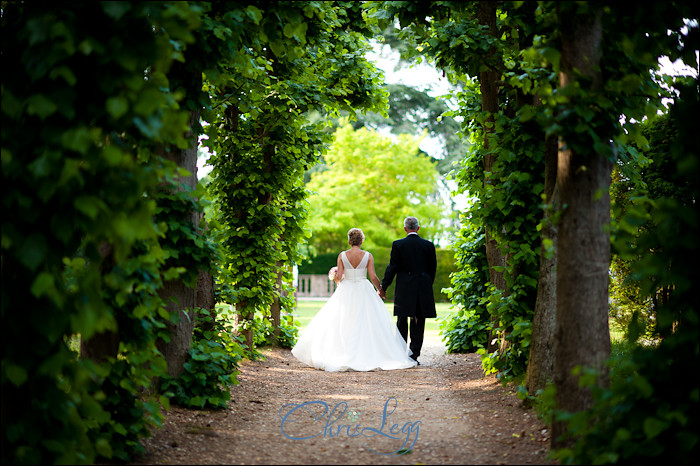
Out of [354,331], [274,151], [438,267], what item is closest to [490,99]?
[274,151]

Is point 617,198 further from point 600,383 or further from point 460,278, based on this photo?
point 600,383

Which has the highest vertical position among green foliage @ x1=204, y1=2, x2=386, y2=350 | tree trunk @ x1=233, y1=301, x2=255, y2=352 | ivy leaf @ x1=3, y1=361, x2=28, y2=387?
green foliage @ x1=204, y1=2, x2=386, y2=350

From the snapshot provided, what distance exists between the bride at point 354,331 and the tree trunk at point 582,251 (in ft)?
17.7

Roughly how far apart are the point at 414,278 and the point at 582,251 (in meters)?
5.81

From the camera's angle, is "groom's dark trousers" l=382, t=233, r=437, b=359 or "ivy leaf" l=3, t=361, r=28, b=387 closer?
"ivy leaf" l=3, t=361, r=28, b=387

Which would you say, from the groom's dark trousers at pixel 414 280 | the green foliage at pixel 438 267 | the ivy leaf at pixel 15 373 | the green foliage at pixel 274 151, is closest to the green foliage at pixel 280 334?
the green foliage at pixel 274 151

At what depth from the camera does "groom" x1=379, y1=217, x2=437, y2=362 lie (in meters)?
10.0

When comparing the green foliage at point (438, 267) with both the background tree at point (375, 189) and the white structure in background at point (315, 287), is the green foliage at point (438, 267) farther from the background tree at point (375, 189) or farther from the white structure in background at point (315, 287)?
the white structure in background at point (315, 287)

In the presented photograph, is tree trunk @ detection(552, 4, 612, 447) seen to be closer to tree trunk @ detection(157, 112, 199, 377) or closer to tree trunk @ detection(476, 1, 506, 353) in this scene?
tree trunk @ detection(476, 1, 506, 353)

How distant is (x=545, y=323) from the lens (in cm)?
611

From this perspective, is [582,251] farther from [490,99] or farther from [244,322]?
[244,322]

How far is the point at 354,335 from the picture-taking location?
395 inches

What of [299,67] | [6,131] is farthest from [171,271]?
[299,67]

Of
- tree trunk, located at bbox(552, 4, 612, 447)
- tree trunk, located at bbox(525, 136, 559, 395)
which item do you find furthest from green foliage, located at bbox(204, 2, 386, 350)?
tree trunk, located at bbox(552, 4, 612, 447)
